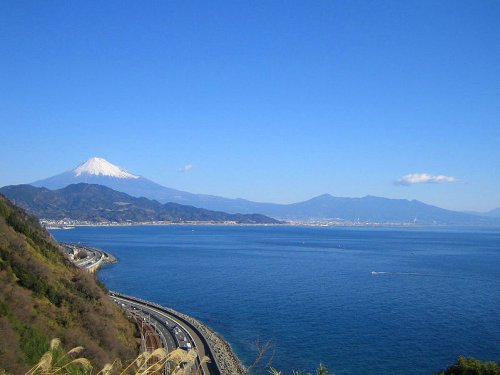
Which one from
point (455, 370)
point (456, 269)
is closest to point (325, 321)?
point (455, 370)

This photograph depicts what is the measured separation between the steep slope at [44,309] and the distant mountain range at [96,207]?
3918 inches

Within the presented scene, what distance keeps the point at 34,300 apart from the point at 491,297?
69.0 feet

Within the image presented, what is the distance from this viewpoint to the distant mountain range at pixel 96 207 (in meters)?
114

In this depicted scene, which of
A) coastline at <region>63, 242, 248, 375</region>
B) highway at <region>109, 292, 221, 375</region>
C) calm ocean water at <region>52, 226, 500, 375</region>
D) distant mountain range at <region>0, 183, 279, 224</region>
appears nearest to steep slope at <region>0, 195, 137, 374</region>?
highway at <region>109, 292, 221, 375</region>

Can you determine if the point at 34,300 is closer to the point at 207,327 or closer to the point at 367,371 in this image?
the point at 207,327

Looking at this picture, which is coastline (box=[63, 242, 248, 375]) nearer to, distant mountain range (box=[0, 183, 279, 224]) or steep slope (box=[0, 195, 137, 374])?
steep slope (box=[0, 195, 137, 374])

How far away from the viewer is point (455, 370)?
866 centimetres

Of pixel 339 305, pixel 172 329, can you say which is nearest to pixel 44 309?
pixel 172 329

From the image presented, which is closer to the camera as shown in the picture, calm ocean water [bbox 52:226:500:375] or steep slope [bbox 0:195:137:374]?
steep slope [bbox 0:195:137:374]

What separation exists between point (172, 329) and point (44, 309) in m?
5.36

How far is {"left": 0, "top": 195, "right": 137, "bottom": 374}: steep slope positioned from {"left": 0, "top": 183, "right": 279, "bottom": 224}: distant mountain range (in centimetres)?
9951

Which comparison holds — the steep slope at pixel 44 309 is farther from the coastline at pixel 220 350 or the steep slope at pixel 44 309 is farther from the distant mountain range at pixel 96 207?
the distant mountain range at pixel 96 207

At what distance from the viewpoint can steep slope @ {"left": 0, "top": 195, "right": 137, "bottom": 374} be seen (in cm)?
775

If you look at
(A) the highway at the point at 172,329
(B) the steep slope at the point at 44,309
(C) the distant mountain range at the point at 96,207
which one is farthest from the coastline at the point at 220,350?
(C) the distant mountain range at the point at 96,207
